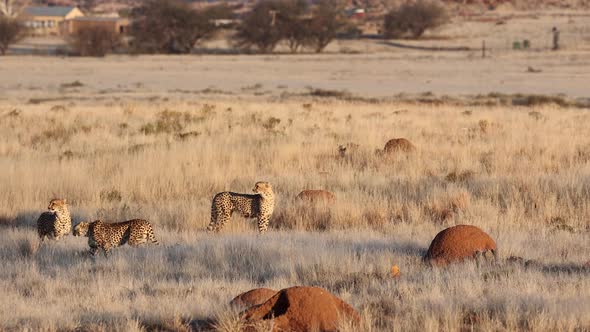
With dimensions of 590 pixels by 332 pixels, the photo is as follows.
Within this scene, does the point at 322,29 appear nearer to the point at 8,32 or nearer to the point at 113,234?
the point at 8,32

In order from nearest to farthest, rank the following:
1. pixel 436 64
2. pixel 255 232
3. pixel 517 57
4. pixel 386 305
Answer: pixel 386 305 → pixel 255 232 → pixel 436 64 → pixel 517 57

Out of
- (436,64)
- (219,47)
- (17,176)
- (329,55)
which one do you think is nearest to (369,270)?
(17,176)

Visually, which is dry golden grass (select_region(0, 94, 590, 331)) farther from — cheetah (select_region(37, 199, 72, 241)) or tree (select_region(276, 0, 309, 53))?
tree (select_region(276, 0, 309, 53))

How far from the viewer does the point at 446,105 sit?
3250cm

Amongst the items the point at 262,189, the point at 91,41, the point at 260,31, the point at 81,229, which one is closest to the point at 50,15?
the point at 260,31

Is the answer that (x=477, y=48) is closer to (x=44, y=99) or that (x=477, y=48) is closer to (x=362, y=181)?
(x=44, y=99)

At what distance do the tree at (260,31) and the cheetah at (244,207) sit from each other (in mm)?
76135

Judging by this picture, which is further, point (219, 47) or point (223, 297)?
point (219, 47)

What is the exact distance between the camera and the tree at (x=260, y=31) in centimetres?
8706

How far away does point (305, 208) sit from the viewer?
1277 cm

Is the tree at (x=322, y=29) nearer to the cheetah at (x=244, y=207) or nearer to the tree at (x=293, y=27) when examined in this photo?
the tree at (x=293, y=27)

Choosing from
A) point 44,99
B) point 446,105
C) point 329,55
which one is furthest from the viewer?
point 329,55

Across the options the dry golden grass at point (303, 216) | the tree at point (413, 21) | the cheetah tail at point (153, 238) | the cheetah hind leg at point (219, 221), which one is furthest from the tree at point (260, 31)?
the cheetah tail at point (153, 238)

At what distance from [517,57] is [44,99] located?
4072cm
